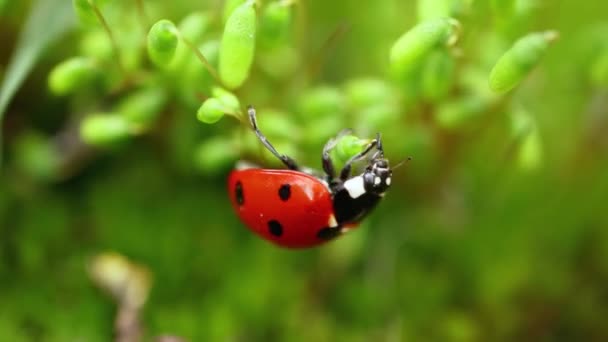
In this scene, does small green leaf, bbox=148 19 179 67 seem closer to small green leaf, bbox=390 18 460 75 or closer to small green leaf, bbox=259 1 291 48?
small green leaf, bbox=259 1 291 48

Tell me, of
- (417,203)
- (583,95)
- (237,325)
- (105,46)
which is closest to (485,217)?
(417,203)

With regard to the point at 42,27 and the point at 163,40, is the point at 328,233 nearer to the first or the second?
the point at 163,40

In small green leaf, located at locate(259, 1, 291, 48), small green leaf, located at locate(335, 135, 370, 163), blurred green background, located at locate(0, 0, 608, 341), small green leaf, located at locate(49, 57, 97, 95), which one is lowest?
blurred green background, located at locate(0, 0, 608, 341)

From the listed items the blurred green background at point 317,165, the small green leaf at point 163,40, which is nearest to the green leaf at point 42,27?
the blurred green background at point 317,165

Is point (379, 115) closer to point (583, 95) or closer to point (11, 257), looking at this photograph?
point (583, 95)

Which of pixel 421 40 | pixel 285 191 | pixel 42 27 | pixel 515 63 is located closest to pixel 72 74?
pixel 42 27

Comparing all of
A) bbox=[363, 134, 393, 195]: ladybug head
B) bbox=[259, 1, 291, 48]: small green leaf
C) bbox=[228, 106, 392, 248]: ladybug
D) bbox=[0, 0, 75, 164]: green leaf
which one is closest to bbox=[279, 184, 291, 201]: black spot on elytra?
bbox=[228, 106, 392, 248]: ladybug
